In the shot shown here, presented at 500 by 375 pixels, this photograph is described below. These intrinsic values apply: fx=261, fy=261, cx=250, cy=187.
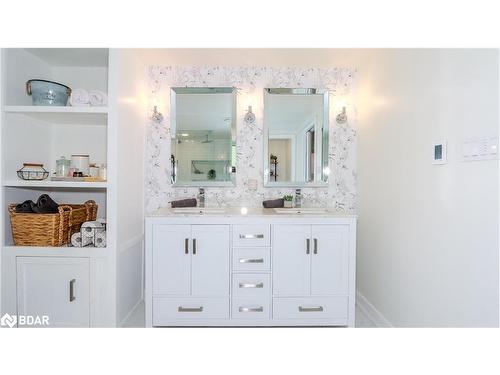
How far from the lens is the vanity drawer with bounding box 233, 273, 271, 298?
75.6 inches

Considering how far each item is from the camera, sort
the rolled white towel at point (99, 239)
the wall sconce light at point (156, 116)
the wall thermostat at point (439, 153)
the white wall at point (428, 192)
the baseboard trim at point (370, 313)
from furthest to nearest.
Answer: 1. the wall sconce light at point (156, 116)
2. the baseboard trim at point (370, 313)
3. the rolled white towel at point (99, 239)
4. the wall thermostat at point (439, 153)
5. the white wall at point (428, 192)

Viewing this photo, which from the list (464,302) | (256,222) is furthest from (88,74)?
(464,302)

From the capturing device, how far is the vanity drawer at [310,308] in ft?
6.33

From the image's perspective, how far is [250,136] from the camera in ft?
8.16

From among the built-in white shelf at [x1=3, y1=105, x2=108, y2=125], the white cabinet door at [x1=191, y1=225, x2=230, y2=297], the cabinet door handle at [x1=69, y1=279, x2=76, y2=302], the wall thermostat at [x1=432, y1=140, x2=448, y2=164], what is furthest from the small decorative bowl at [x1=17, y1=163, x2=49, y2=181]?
the wall thermostat at [x1=432, y1=140, x2=448, y2=164]

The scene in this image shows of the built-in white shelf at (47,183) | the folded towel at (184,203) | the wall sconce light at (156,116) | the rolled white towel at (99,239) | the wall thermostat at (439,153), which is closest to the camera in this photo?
the wall thermostat at (439,153)

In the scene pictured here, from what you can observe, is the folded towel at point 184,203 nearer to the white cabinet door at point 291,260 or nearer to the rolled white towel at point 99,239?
the rolled white towel at point 99,239

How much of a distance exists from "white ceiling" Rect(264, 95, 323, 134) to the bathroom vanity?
3.17 ft

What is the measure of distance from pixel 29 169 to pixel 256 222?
1.61 meters

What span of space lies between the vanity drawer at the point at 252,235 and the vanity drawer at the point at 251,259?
44mm

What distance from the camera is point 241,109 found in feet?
8.15

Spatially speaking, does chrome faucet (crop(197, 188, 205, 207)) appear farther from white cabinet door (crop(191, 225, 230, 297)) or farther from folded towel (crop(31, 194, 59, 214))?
folded towel (crop(31, 194, 59, 214))

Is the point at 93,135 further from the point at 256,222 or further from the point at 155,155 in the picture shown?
the point at 256,222
